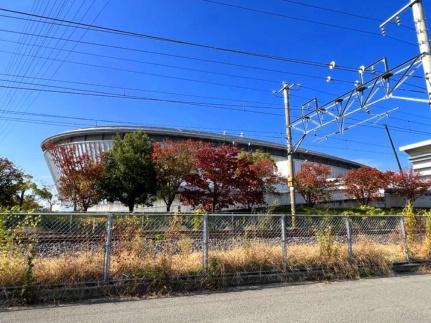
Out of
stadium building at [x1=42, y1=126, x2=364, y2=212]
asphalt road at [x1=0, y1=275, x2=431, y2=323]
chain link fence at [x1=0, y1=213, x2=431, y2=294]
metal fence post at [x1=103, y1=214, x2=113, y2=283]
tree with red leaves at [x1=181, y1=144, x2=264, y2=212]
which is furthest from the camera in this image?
stadium building at [x1=42, y1=126, x2=364, y2=212]

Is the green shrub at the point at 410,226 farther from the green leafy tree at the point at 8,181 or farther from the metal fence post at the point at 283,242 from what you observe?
the green leafy tree at the point at 8,181

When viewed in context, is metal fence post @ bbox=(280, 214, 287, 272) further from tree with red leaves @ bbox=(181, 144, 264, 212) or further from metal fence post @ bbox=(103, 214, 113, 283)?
tree with red leaves @ bbox=(181, 144, 264, 212)

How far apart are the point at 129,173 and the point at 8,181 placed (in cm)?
998

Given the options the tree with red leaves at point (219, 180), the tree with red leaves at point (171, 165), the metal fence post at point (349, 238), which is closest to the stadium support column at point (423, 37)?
the metal fence post at point (349, 238)

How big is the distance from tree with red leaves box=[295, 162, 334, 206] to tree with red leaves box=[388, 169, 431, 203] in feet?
21.0

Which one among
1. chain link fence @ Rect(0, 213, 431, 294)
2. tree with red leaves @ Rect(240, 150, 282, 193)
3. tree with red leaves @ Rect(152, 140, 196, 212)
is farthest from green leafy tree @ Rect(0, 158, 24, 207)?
chain link fence @ Rect(0, 213, 431, 294)

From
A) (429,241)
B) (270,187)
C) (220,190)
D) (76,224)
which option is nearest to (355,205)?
(270,187)

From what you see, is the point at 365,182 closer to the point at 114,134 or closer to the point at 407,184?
the point at 407,184

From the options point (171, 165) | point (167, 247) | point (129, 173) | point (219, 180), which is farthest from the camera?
point (129, 173)

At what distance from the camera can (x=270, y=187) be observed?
40969 mm

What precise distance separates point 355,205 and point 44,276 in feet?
141

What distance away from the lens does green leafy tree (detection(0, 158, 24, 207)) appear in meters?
31.3

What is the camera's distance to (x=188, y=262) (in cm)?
873

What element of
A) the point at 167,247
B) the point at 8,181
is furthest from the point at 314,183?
the point at 167,247
